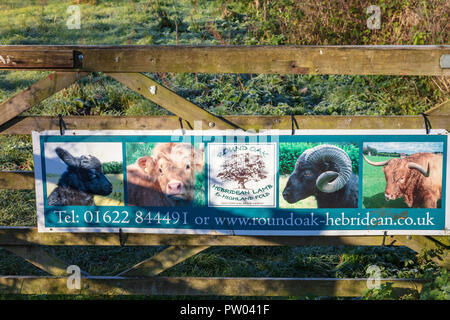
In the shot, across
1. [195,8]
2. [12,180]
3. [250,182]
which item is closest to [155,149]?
[250,182]

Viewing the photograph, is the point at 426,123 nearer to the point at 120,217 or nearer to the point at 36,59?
the point at 120,217

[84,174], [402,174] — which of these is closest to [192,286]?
[84,174]

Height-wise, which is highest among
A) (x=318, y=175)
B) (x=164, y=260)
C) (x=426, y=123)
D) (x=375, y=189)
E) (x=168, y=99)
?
(x=168, y=99)

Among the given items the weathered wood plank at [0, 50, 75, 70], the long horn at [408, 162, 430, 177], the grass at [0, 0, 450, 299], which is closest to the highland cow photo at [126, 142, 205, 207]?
the weathered wood plank at [0, 50, 75, 70]

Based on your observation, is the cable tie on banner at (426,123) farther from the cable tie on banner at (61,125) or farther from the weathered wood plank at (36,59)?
the cable tie on banner at (61,125)

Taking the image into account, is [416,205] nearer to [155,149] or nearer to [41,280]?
[155,149]
